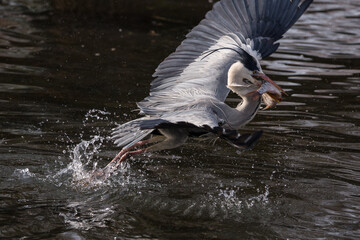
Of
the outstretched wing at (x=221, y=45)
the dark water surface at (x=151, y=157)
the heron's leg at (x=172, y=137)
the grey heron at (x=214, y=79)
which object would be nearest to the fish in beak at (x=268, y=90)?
the grey heron at (x=214, y=79)

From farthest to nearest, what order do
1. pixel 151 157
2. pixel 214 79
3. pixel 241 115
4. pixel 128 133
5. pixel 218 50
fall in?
pixel 151 157 → pixel 218 50 → pixel 214 79 → pixel 241 115 → pixel 128 133

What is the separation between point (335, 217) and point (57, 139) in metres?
2.93

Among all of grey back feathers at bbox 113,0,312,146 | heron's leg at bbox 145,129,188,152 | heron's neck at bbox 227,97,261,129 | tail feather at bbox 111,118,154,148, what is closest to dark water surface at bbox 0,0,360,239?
heron's leg at bbox 145,129,188,152

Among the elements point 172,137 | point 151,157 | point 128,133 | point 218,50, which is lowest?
point 151,157

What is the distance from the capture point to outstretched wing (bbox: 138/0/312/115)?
6.08 meters

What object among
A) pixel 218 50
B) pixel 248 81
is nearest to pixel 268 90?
pixel 248 81

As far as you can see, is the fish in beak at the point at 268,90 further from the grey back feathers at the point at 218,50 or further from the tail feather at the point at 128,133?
the tail feather at the point at 128,133

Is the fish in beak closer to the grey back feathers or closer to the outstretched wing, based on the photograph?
the grey back feathers

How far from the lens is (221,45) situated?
6477 mm

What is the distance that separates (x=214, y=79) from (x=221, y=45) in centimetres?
50

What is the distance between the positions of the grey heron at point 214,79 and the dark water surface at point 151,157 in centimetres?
46

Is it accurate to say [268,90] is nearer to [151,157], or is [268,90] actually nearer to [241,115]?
[241,115]

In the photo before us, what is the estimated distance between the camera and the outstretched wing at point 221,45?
608 cm

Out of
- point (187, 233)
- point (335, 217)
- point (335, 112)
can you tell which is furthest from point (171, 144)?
point (335, 112)
